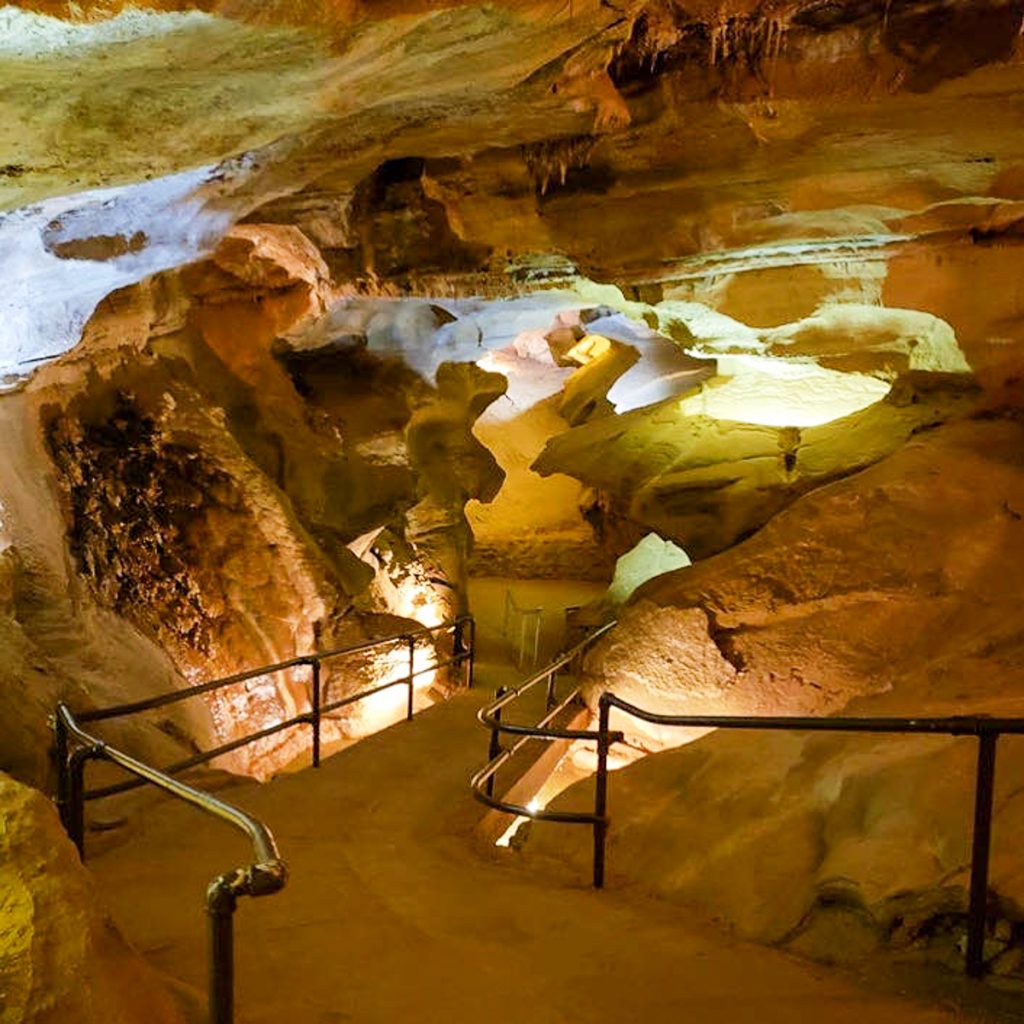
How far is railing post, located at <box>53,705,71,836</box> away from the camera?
12.1 feet

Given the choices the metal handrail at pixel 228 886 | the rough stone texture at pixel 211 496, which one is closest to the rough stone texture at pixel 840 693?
the metal handrail at pixel 228 886

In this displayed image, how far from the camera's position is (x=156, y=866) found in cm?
439

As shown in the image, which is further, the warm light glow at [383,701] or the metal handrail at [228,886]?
the warm light glow at [383,701]

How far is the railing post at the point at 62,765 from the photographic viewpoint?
368cm

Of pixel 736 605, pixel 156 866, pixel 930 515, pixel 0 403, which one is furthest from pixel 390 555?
pixel 156 866

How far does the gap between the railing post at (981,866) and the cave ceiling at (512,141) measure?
3317 millimetres

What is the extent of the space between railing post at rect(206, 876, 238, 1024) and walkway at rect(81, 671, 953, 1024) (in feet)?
2.98

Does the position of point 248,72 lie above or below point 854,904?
above

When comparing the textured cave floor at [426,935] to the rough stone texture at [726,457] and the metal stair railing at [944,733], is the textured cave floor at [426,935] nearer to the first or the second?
the metal stair railing at [944,733]

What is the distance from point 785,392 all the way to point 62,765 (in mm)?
10128

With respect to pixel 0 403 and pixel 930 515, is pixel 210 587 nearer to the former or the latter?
pixel 0 403

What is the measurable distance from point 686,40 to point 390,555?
10.7m

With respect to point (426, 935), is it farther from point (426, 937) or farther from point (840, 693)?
point (840, 693)

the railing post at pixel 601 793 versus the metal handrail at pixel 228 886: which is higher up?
the metal handrail at pixel 228 886
